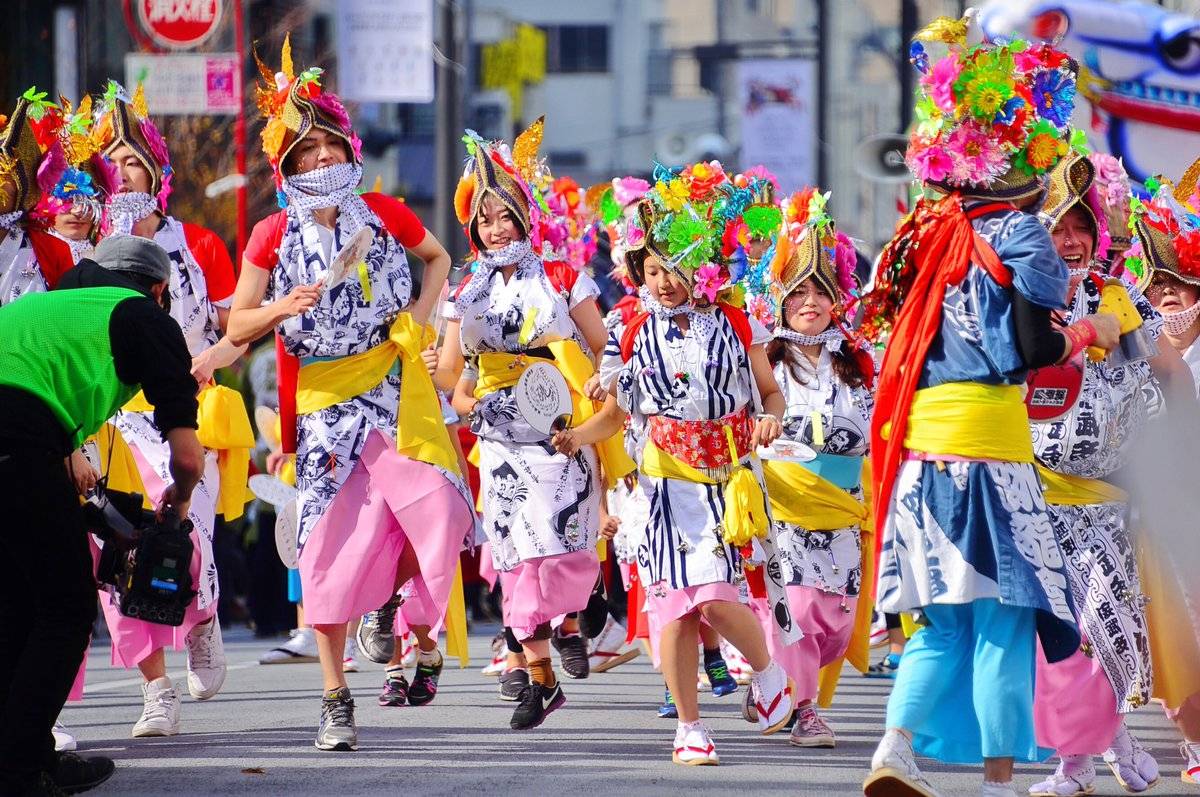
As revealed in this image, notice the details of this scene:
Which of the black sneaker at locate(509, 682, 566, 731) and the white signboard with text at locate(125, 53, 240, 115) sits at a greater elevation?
the white signboard with text at locate(125, 53, 240, 115)

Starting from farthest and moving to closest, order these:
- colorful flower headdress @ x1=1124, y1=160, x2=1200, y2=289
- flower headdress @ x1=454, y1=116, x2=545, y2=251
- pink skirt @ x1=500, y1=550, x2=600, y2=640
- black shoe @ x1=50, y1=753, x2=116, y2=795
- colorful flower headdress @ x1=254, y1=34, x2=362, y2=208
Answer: flower headdress @ x1=454, y1=116, x2=545, y2=251, pink skirt @ x1=500, y1=550, x2=600, y2=640, colorful flower headdress @ x1=1124, y1=160, x2=1200, y2=289, colorful flower headdress @ x1=254, y1=34, x2=362, y2=208, black shoe @ x1=50, y1=753, x2=116, y2=795

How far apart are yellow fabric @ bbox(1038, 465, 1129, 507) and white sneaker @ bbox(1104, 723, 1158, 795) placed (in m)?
0.75

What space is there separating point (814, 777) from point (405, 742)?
161cm

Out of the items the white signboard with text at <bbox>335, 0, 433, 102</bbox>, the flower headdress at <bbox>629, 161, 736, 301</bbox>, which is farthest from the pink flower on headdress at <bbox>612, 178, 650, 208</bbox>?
the white signboard with text at <bbox>335, 0, 433, 102</bbox>

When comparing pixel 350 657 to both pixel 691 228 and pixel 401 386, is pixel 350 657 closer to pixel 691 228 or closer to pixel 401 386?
pixel 401 386

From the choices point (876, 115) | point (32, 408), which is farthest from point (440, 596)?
point (876, 115)

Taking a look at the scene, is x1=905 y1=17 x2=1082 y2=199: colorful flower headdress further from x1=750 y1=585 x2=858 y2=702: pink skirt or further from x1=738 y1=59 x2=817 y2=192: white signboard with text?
x1=738 y1=59 x2=817 y2=192: white signboard with text

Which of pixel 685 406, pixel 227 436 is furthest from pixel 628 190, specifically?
pixel 227 436

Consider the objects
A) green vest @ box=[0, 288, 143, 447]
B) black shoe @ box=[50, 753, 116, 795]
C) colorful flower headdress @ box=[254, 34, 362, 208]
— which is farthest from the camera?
colorful flower headdress @ box=[254, 34, 362, 208]

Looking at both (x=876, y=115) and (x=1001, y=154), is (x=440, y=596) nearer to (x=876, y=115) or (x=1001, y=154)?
(x=1001, y=154)

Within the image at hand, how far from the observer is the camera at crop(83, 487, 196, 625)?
6.50 meters

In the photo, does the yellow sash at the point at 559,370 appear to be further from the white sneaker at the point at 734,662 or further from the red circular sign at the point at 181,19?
the red circular sign at the point at 181,19

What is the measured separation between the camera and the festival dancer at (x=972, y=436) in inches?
243

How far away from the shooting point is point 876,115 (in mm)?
59719
